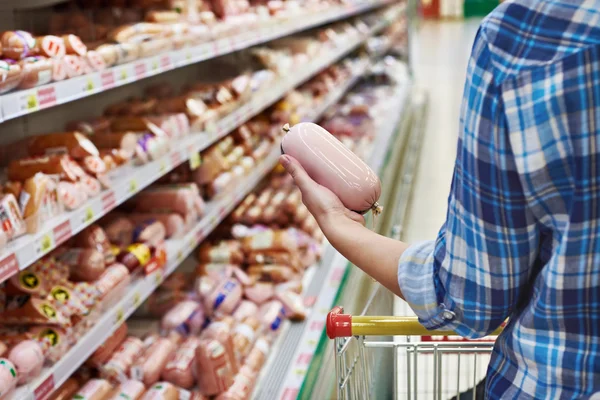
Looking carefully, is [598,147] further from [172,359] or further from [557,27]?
[172,359]

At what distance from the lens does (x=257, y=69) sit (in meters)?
4.14

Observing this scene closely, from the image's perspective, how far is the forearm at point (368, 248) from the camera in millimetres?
929

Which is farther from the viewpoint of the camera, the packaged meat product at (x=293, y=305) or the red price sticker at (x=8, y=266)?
the packaged meat product at (x=293, y=305)

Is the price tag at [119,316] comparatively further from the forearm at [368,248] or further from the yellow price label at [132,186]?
the forearm at [368,248]

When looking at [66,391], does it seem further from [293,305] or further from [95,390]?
[293,305]

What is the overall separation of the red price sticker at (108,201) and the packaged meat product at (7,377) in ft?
1.80

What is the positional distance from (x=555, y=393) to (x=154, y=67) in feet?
6.00

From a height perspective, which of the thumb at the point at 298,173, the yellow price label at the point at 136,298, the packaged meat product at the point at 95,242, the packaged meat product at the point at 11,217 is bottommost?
the yellow price label at the point at 136,298

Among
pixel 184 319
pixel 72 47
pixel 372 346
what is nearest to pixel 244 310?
pixel 184 319

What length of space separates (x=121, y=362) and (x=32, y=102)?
914mm

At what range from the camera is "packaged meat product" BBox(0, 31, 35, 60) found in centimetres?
181

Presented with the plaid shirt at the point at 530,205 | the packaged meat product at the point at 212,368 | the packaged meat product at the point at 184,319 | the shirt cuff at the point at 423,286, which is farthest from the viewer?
the packaged meat product at the point at 184,319

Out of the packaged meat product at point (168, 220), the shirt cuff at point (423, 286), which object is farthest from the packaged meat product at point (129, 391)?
the shirt cuff at point (423, 286)

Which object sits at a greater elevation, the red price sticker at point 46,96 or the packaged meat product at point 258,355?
the red price sticker at point 46,96
